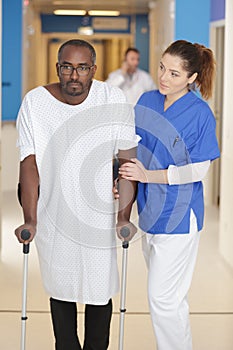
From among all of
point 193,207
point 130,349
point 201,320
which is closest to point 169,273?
point 193,207

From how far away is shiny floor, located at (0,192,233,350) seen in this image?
4309 mm

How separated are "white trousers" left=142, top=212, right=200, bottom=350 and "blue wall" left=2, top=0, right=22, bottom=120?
7.40m

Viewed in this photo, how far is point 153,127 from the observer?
3418mm

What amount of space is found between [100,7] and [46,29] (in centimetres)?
143

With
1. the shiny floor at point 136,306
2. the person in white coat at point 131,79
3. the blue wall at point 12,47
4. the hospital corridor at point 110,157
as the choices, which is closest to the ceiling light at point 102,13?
the hospital corridor at point 110,157

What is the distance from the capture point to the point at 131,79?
10.1 m

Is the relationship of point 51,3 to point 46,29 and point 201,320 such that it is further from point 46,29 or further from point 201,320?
point 201,320

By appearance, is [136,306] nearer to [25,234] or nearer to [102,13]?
[25,234]

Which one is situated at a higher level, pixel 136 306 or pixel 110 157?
pixel 110 157

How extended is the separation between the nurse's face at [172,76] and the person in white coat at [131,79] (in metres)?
6.57

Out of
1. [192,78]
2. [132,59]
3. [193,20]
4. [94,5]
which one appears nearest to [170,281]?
[192,78]

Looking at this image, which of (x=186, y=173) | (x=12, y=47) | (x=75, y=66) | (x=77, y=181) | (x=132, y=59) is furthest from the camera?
(x=12, y=47)

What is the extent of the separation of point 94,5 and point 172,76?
1207 centimetres

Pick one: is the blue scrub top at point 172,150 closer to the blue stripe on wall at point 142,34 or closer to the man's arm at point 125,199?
the man's arm at point 125,199
